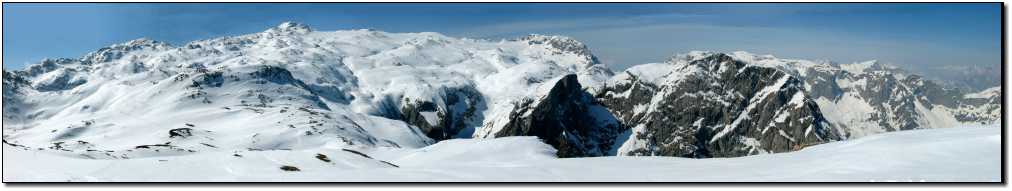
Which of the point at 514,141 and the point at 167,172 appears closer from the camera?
the point at 167,172

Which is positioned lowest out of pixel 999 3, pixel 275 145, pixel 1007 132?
pixel 275 145

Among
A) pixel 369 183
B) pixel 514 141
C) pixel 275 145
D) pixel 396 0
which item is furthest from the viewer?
pixel 275 145

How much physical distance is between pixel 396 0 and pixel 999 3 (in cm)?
2666

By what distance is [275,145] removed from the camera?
19225 centimetres

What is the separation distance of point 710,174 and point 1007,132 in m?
11.4

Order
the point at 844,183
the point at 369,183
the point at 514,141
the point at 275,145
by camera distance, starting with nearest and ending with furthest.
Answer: the point at 844,183, the point at 369,183, the point at 514,141, the point at 275,145

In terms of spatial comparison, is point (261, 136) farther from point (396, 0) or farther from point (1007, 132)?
point (1007, 132)

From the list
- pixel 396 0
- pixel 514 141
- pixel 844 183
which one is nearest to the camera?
pixel 844 183

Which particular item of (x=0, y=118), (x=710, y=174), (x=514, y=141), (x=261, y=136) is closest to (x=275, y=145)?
(x=261, y=136)

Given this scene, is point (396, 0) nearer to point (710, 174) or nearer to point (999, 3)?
point (710, 174)

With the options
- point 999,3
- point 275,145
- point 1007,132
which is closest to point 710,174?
point 1007,132

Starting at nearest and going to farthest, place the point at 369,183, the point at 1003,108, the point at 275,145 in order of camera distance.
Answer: the point at 369,183 → the point at 1003,108 → the point at 275,145

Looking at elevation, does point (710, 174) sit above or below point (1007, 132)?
below

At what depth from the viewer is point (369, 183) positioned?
24.5m
